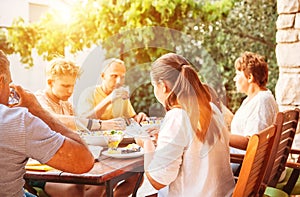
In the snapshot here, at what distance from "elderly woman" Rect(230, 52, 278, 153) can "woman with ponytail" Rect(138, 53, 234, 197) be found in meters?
0.67

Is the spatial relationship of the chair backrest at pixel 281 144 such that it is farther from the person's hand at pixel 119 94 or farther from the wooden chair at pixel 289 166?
the person's hand at pixel 119 94

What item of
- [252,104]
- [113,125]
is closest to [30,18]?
[113,125]

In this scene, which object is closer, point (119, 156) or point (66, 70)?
point (119, 156)

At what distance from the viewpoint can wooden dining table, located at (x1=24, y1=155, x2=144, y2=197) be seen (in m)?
2.00

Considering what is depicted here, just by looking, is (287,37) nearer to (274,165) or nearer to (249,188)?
(274,165)

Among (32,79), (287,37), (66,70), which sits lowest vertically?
(32,79)

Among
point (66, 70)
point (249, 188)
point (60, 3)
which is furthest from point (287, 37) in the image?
point (60, 3)

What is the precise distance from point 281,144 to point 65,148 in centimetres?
130

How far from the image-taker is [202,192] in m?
2.07

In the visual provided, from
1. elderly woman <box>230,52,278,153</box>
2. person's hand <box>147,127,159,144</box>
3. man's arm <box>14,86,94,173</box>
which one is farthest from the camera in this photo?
elderly woman <box>230,52,278,153</box>

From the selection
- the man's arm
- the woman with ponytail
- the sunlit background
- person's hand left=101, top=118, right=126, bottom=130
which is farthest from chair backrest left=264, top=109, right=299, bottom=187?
the sunlit background

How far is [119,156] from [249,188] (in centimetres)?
54

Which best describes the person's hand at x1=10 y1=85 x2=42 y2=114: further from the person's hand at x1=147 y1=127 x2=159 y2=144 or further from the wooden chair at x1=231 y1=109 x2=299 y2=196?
the wooden chair at x1=231 y1=109 x2=299 y2=196

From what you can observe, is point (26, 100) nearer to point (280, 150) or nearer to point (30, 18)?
point (280, 150)
